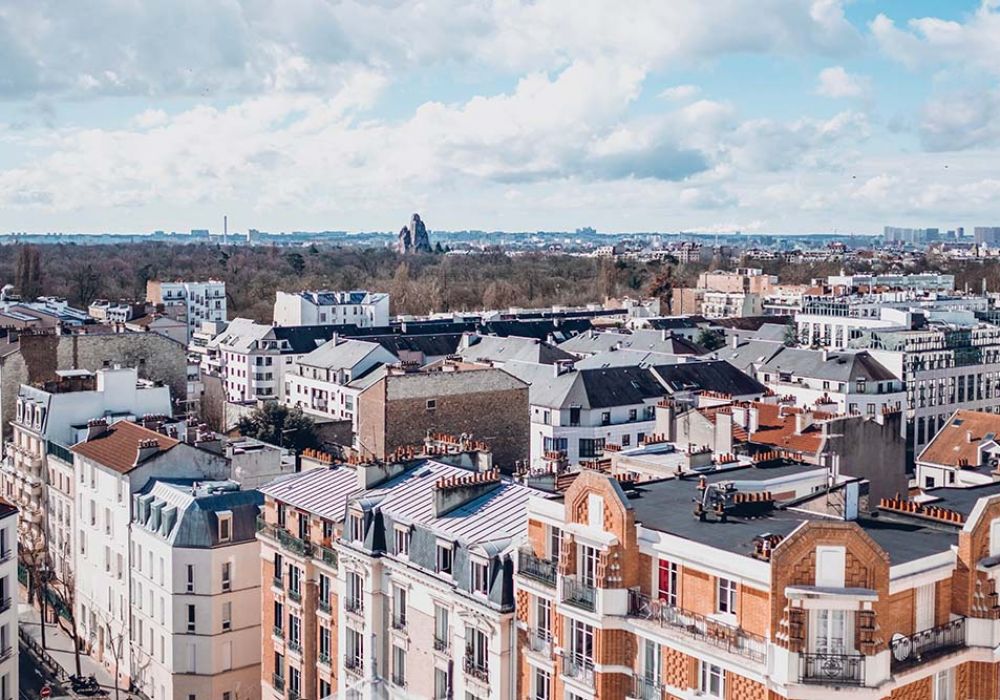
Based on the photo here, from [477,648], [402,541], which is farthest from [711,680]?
[402,541]

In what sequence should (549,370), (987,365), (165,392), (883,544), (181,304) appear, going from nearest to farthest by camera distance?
(883,544), (165,392), (549,370), (987,365), (181,304)

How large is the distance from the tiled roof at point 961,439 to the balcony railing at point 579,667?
2992cm

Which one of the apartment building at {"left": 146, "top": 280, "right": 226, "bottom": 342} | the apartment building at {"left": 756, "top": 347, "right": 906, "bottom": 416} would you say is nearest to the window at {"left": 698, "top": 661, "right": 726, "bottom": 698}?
the apartment building at {"left": 756, "top": 347, "right": 906, "bottom": 416}

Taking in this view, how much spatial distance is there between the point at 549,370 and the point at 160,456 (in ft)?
97.4

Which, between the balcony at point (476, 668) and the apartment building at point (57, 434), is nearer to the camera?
the balcony at point (476, 668)

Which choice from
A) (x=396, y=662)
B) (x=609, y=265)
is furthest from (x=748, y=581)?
(x=609, y=265)

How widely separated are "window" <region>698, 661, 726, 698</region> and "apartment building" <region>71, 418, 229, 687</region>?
23.5 metres

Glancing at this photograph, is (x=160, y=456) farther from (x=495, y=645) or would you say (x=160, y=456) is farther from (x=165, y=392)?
(x=495, y=645)

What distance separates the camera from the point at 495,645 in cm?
2589

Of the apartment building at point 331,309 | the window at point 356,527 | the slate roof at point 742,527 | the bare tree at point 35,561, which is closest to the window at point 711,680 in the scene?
the slate roof at point 742,527

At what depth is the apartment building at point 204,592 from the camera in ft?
121

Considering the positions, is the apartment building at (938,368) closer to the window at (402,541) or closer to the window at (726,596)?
the window at (402,541)

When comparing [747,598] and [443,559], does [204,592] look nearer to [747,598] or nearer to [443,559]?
[443,559]

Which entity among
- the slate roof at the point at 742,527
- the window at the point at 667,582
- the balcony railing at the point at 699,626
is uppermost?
the slate roof at the point at 742,527
